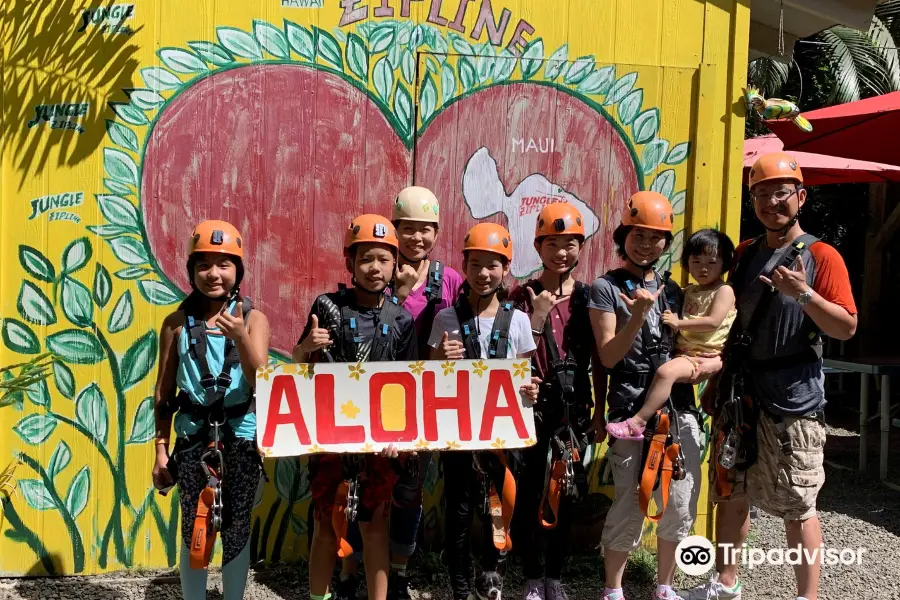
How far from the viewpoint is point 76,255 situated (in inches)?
187

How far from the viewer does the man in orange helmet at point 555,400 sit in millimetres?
4121

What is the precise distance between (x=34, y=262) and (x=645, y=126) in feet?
12.2

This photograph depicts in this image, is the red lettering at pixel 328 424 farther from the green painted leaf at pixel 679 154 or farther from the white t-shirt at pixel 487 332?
the green painted leaf at pixel 679 154

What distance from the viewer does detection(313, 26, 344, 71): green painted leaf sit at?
488cm

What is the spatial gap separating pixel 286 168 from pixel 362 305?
4.44 feet

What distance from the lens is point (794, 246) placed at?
421 centimetres

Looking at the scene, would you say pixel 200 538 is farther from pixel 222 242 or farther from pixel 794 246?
pixel 794 246

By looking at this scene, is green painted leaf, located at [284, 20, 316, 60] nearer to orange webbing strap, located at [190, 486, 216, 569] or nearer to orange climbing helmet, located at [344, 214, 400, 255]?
orange climbing helmet, located at [344, 214, 400, 255]

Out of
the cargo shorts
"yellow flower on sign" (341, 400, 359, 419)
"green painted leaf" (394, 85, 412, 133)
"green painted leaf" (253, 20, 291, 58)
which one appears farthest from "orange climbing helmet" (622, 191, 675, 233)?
"green painted leaf" (253, 20, 291, 58)

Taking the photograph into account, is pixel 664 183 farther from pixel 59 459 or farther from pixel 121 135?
pixel 59 459

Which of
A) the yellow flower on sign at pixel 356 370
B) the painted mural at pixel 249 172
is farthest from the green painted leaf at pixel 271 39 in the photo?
the yellow flower on sign at pixel 356 370

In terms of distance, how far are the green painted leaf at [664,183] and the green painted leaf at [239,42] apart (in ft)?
8.27

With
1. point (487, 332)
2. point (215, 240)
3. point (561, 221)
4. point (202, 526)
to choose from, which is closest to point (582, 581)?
point (487, 332)

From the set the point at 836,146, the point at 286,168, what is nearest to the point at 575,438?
the point at 286,168
